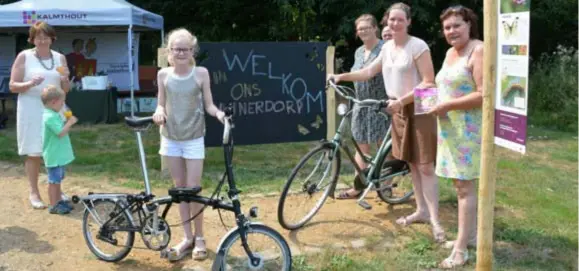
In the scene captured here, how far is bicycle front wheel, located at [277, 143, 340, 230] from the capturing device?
15.1 feet

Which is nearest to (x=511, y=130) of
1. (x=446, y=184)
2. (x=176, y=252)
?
(x=176, y=252)

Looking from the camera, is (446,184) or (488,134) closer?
(488,134)

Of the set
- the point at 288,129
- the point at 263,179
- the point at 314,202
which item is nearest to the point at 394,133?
the point at 314,202

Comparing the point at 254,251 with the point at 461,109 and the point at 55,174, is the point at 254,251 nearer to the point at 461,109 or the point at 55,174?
the point at 461,109

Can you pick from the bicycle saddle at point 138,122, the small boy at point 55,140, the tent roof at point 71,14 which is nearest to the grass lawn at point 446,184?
the small boy at point 55,140

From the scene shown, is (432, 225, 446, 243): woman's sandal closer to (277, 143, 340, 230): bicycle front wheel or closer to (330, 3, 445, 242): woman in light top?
(330, 3, 445, 242): woman in light top

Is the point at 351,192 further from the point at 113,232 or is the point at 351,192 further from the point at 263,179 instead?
the point at 113,232

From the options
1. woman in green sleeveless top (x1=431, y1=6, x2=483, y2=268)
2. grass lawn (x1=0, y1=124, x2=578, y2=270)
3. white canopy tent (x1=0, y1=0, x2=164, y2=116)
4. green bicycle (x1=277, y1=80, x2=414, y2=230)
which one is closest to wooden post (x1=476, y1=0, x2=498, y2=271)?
woman in green sleeveless top (x1=431, y1=6, x2=483, y2=268)

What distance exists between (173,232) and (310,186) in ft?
3.80

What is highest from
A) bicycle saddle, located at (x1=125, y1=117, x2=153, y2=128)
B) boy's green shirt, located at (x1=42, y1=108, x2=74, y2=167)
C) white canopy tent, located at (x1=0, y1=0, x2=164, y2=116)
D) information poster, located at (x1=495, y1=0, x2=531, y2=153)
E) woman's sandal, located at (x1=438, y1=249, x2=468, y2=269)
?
white canopy tent, located at (x1=0, y1=0, x2=164, y2=116)

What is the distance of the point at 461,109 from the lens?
3.70m

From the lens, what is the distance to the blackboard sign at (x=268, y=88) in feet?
19.7

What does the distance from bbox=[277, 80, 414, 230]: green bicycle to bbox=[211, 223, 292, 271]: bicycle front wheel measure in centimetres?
71

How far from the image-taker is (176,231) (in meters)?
4.70
